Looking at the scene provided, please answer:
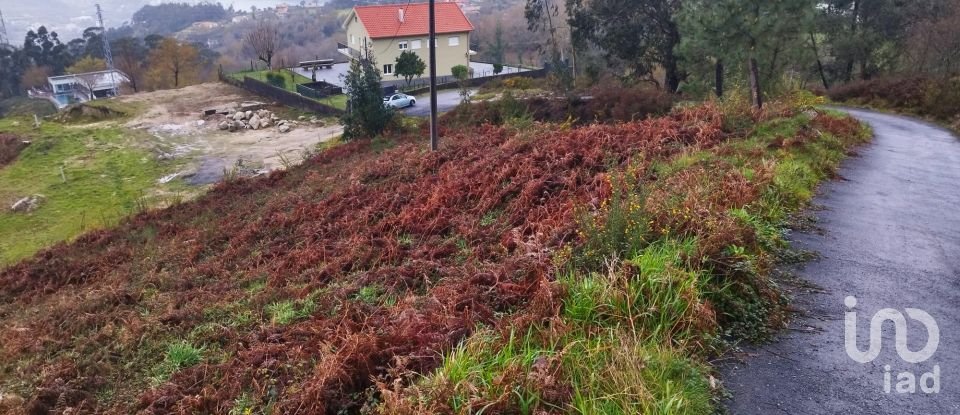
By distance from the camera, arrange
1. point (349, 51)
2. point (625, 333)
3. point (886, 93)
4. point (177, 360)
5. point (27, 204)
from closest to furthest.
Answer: point (625, 333), point (177, 360), point (27, 204), point (886, 93), point (349, 51)

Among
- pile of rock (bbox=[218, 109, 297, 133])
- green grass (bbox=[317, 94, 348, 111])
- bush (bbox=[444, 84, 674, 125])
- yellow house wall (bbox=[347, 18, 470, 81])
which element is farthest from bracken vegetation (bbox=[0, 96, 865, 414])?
yellow house wall (bbox=[347, 18, 470, 81])

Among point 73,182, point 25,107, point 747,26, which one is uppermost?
point 747,26

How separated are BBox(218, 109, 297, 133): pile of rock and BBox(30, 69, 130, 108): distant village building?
101 feet

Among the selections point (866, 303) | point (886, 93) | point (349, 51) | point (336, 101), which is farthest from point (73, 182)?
point (886, 93)

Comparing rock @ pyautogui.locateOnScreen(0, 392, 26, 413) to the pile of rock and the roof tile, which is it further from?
the roof tile

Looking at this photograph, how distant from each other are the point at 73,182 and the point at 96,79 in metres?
45.2

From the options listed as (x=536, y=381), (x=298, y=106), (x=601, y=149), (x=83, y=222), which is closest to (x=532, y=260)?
(x=536, y=381)

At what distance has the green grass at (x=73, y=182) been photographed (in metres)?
16.7

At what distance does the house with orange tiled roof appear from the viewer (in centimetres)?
4269

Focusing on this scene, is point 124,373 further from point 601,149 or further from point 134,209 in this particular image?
point 134,209

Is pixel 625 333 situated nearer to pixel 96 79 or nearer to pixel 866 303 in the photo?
pixel 866 303

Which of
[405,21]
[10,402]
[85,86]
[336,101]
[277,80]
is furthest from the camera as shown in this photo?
[85,86]

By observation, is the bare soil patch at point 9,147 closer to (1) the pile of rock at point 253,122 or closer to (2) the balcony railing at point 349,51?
(1) the pile of rock at point 253,122

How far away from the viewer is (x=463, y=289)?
5066mm
